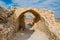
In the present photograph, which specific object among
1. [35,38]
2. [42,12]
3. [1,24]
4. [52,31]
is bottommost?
[35,38]

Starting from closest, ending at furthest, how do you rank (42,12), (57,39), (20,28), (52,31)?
(57,39) < (52,31) < (42,12) < (20,28)

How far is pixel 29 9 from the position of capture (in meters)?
15.7

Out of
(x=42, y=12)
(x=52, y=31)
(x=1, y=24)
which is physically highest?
(x=42, y=12)

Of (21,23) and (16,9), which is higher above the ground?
(16,9)

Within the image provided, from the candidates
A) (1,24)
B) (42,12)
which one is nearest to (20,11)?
(42,12)

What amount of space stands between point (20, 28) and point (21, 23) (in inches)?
34.0

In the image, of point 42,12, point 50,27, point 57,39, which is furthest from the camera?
point 42,12

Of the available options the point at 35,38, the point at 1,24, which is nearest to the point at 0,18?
the point at 1,24

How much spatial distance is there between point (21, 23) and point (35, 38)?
563cm

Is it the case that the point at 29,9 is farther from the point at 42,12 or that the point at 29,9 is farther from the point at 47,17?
the point at 47,17

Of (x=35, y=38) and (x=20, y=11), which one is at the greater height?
(x=20, y=11)

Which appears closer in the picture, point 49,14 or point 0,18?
point 0,18

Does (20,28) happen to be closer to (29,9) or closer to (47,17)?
(29,9)

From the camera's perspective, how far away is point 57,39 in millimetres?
10039
